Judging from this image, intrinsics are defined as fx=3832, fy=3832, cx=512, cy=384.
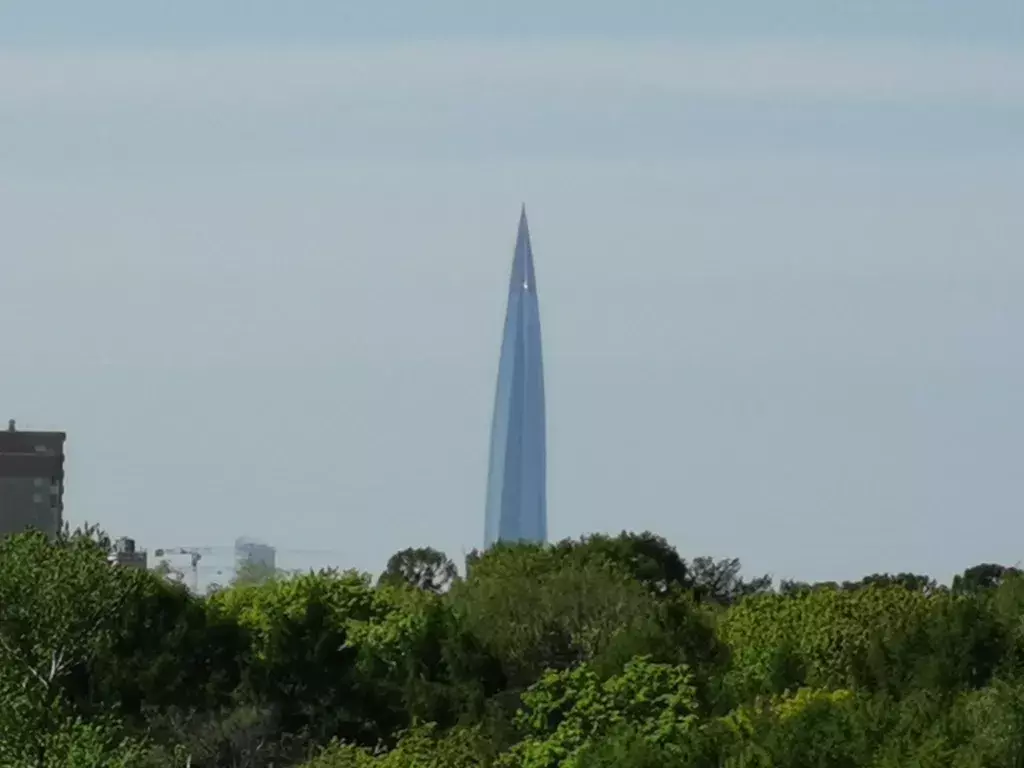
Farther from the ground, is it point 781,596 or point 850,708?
point 781,596

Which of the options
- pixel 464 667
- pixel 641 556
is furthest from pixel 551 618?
pixel 641 556

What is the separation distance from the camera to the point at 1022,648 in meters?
129

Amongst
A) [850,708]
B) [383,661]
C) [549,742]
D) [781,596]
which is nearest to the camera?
[850,708]

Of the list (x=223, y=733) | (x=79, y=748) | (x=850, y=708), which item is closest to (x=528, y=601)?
(x=223, y=733)

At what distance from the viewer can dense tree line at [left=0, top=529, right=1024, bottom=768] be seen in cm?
9562

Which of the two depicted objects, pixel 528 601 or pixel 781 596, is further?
pixel 781 596

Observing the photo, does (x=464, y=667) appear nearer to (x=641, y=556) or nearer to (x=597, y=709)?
(x=597, y=709)

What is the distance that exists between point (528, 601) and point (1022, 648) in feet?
55.2

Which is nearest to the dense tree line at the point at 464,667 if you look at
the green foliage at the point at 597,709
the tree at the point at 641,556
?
the green foliage at the point at 597,709

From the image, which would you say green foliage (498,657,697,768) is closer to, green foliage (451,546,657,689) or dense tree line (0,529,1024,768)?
dense tree line (0,529,1024,768)

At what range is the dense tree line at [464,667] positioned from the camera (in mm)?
95625

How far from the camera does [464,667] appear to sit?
120 metres

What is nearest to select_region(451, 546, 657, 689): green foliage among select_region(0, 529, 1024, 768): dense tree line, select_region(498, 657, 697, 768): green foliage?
select_region(0, 529, 1024, 768): dense tree line

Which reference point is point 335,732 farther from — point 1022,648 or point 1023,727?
point 1023,727
